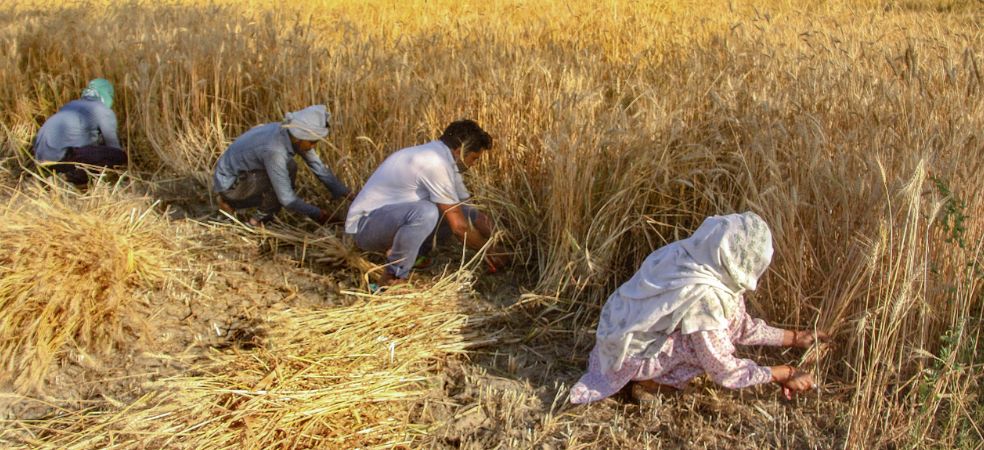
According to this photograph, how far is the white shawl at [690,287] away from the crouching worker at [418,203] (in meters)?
1.09

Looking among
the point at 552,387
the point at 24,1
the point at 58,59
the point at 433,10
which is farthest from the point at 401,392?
the point at 24,1

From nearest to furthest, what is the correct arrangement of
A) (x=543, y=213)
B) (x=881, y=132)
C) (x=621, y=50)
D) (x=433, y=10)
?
(x=881, y=132) < (x=543, y=213) < (x=621, y=50) < (x=433, y=10)

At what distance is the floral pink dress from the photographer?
8.57 ft

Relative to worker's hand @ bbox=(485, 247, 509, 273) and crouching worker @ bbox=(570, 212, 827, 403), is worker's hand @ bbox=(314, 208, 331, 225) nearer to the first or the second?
worker's hand @ bbox=(485, 247, 509, 273)

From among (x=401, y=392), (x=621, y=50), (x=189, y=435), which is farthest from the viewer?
(x=621, y=50)

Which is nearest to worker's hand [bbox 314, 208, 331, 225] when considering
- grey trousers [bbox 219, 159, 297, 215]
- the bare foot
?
grey trousers [bbox 219, 159, 297, 215]

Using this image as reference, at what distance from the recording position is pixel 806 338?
2812 millimetres

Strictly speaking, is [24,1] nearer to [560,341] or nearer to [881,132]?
[560,341]

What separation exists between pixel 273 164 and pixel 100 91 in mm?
1743

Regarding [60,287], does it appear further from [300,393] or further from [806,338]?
[806,338]

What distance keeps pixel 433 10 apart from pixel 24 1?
5.87m

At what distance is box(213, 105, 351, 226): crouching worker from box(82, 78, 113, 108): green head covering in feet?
4.30

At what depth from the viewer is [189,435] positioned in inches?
104

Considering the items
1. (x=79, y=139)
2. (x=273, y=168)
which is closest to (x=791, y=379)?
(x=273, y=168)
